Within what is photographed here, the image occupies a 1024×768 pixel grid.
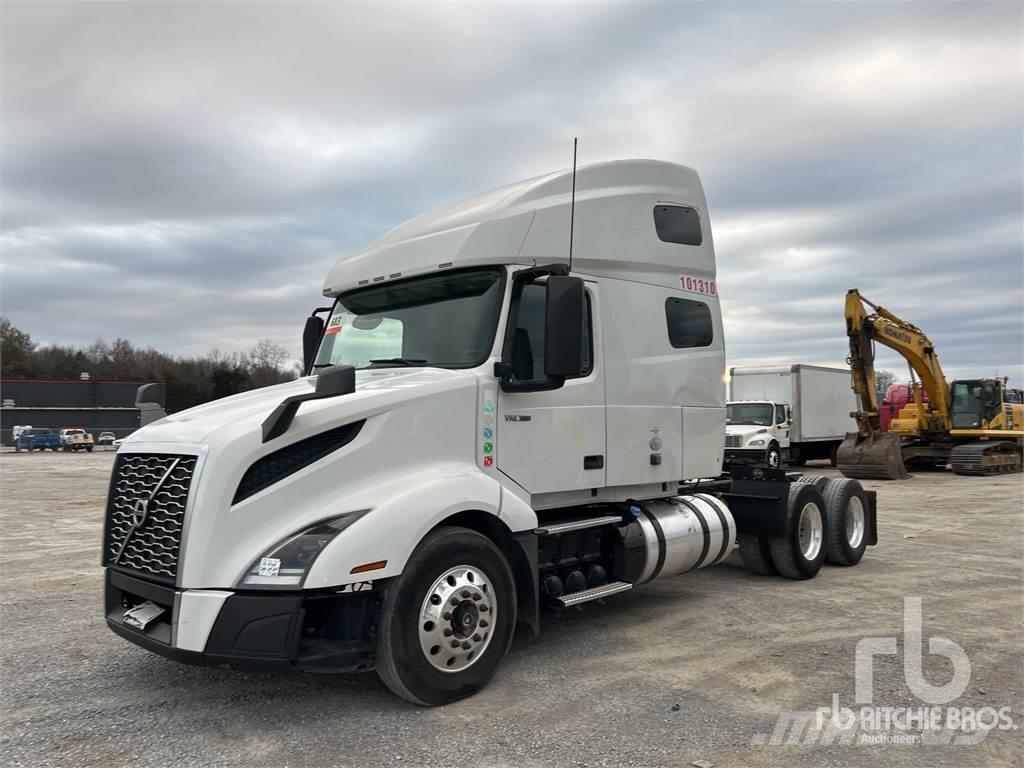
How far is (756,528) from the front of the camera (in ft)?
25.8

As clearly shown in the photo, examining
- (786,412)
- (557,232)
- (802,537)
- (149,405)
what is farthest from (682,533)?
(786,412)

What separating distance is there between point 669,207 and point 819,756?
455cm

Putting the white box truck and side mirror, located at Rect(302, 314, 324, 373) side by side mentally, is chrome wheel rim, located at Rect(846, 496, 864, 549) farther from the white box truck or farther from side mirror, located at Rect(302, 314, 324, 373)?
the white box truck

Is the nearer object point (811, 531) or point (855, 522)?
point (811, 531)

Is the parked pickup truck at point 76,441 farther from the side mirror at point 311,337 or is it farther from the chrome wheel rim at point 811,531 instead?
the chrome wheel rim at point 811,531

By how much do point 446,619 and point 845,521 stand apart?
5.92 meters

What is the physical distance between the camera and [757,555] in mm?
8047

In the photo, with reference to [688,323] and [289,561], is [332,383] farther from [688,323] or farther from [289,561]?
[688,323]

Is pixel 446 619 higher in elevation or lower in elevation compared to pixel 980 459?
higher

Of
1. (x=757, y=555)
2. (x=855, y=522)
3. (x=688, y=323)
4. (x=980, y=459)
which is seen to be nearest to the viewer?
(x=688, y=323)

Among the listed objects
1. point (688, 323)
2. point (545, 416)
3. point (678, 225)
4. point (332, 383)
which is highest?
point (678, 225)

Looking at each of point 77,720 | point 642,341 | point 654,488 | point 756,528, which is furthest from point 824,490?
point 77,720

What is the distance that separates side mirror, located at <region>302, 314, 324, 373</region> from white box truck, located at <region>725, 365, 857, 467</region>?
752 inches

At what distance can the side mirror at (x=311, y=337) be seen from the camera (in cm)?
628
